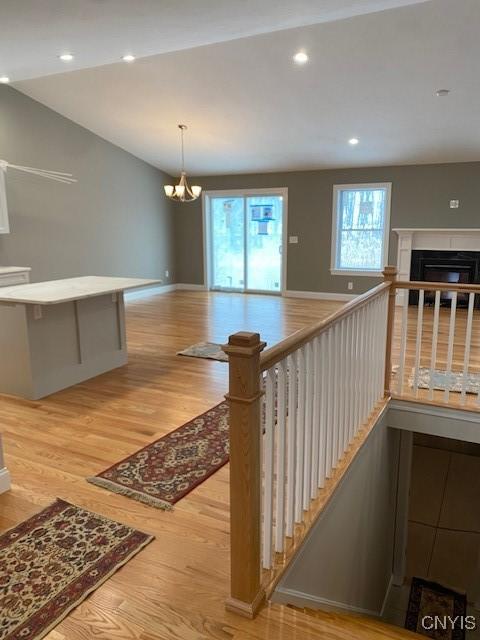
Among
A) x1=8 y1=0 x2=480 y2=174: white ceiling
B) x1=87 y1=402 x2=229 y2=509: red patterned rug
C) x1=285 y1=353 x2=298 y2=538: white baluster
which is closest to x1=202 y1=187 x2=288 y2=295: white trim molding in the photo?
x1=8 y1=0 x2=480 y2=174: white ceiling

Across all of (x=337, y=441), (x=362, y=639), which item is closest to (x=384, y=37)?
(x=337, y=441)

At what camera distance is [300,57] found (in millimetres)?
4816

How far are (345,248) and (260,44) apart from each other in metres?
4.30

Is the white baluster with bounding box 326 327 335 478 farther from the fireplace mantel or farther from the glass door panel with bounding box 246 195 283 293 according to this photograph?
the glass door panel with bounding box 246 195 283 293

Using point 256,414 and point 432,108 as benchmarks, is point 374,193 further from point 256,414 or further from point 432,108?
point 256,414

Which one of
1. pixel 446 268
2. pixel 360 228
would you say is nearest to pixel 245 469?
pixel 446 268

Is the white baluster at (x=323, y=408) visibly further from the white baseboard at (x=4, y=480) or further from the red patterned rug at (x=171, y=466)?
the white baseboard at (x=4, y=480)

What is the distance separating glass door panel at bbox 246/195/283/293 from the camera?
29.4 ft

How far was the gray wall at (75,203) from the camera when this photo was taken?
6.34 metres

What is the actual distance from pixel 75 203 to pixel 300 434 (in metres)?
6.42

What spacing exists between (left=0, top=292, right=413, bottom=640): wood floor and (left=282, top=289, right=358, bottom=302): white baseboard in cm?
343

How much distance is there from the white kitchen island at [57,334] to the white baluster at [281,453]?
232cm

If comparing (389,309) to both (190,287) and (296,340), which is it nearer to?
(296,340)

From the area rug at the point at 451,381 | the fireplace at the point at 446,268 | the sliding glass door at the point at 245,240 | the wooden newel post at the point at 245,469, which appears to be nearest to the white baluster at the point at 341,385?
the wooden newel post at the point at 245,469
